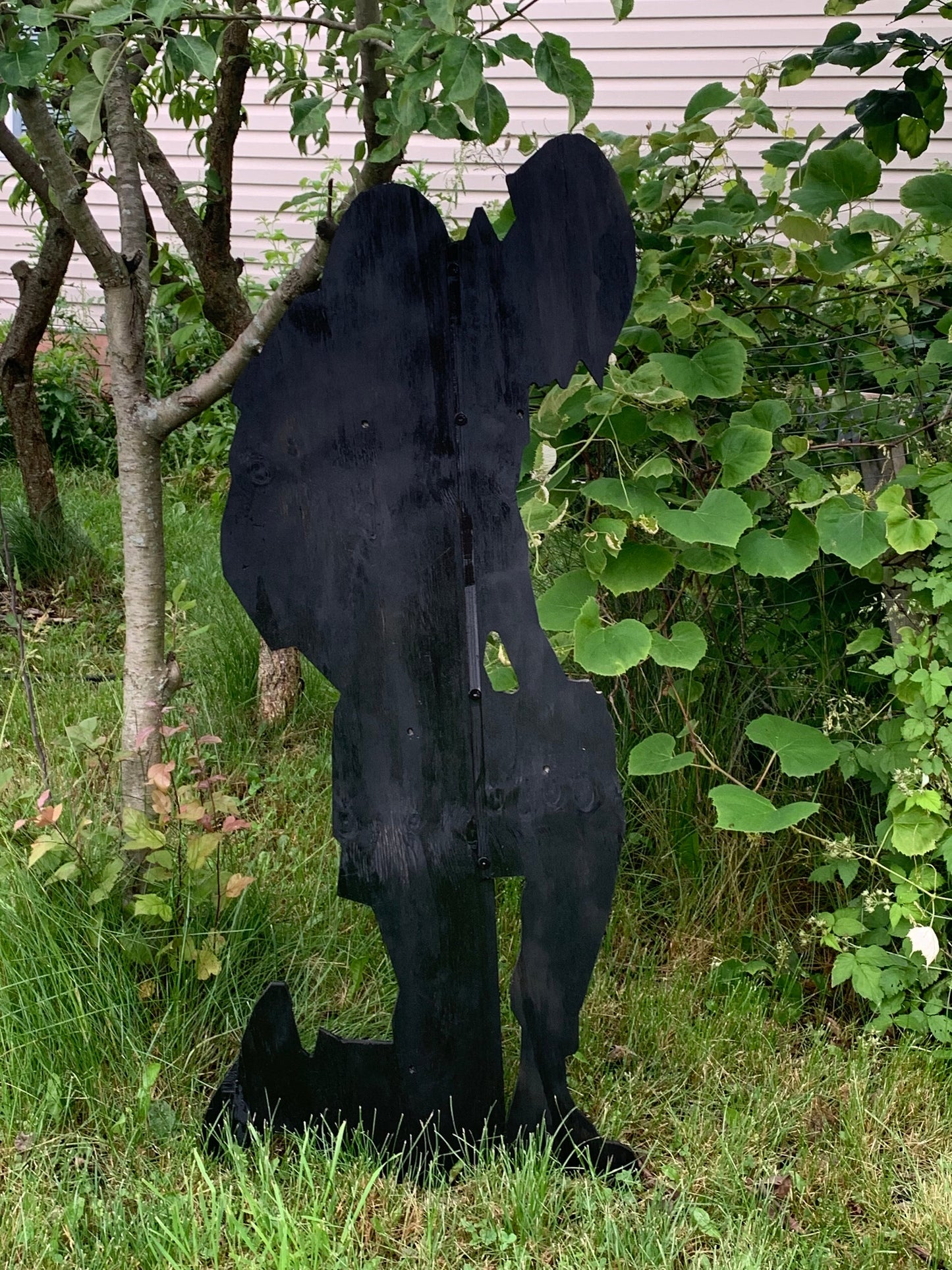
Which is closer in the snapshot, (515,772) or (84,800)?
(515,772)

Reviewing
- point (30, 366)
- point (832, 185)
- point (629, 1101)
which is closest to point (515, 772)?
point (629, 1101)

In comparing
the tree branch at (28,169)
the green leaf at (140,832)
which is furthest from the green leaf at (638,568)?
the tree branch at (28,169)

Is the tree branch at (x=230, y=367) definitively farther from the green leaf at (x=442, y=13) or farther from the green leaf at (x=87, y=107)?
the green leaf at (x=442, y=13)

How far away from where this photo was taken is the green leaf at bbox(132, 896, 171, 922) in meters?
2.20

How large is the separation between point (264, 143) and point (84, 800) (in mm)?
5465

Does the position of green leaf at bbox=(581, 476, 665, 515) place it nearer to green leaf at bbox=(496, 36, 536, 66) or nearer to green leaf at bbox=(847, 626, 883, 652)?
green leaf at bbox=(847, 626, 883, 652)

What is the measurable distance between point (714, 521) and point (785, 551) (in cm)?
22

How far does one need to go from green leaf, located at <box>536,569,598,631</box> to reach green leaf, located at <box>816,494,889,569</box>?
18.2 inches

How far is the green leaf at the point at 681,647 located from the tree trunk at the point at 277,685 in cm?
156

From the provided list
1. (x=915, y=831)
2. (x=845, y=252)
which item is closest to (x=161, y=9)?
(x=845, y=252)

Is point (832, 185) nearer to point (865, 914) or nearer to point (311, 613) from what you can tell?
point (311, 613)

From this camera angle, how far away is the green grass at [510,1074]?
6.25 ft

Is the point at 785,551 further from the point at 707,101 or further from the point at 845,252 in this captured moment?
the point at 707,101

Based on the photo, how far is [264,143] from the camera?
23.1 ft
